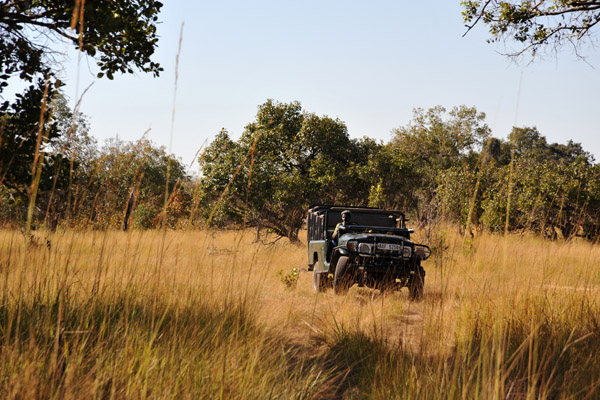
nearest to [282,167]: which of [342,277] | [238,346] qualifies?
[342,277]

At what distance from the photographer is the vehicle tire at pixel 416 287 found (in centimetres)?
687

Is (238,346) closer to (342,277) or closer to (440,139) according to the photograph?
(342,277)

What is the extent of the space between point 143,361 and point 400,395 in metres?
1.62

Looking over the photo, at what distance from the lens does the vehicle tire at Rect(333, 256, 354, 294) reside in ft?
22.4

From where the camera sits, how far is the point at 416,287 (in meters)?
6.95

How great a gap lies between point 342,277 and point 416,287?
1070 millimetres

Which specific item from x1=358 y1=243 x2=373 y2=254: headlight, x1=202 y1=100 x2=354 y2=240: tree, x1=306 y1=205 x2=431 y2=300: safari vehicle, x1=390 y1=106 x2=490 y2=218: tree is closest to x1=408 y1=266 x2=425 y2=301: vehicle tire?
x1=306 y1=205 x2=431 y2=300: safari vehicle

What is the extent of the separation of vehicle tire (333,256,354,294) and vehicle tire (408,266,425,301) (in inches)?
32.7

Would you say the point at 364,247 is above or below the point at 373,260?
above

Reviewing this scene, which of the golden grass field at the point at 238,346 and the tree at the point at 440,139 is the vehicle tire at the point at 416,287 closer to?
the golden grass field at the point at 238,346

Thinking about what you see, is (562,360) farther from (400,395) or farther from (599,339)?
(400,395)

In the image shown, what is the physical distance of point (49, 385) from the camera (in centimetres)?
240

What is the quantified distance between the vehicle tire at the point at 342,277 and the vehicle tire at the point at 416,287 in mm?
831

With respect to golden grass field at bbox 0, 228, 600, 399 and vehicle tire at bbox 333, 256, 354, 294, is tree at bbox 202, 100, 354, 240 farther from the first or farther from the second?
golden grass field at bbox 0, 228, 600, 399
